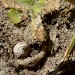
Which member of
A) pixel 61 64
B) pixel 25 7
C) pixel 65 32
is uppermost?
pixel 25 7

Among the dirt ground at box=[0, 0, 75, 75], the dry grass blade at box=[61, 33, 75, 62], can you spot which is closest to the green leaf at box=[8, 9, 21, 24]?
the dirt ground at box=[0, 0, 75, 75]

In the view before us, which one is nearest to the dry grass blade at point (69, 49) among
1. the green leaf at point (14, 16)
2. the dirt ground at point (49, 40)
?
the dirt ground at point (49, 40)

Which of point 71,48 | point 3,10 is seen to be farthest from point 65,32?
point 3,10

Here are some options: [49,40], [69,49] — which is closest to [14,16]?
[49,40]

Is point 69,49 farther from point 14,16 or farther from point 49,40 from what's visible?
point 14,16

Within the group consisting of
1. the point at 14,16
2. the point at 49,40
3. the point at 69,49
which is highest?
the point at 14,16

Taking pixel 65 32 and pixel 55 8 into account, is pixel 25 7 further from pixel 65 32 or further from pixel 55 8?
pixel 65 32

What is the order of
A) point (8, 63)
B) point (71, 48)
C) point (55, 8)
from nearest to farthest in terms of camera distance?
1. point (71, 48)
2. point (8, 63)
3. point (55, 8)
